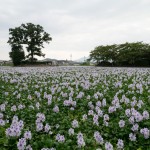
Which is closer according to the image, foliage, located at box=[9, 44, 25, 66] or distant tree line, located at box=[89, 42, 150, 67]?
distant tree line, located at box=[89, 42, 150, 67]

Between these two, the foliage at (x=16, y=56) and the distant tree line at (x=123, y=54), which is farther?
the foliage at (x=16, y=56)

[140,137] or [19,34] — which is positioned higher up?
[19,34]

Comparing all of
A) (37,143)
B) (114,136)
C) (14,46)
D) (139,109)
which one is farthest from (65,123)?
(14,46)

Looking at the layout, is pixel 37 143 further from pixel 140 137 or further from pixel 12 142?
pixel 140 137

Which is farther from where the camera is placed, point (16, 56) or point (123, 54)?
point (16, 56)

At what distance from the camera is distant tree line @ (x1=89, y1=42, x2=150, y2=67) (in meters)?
49.8

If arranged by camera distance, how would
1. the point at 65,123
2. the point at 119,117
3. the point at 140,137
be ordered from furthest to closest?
the point at 119,117, the point at 65,123, the point at 140,137

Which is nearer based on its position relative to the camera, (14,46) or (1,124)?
(1,124)

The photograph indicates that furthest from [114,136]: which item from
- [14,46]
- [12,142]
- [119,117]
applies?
[14,46]

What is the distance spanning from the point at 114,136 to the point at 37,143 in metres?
1.57

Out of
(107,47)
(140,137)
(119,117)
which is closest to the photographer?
(140,137)

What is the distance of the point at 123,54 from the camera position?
52.0 metres

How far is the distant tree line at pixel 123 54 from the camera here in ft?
163

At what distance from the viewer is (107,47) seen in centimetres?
5688
